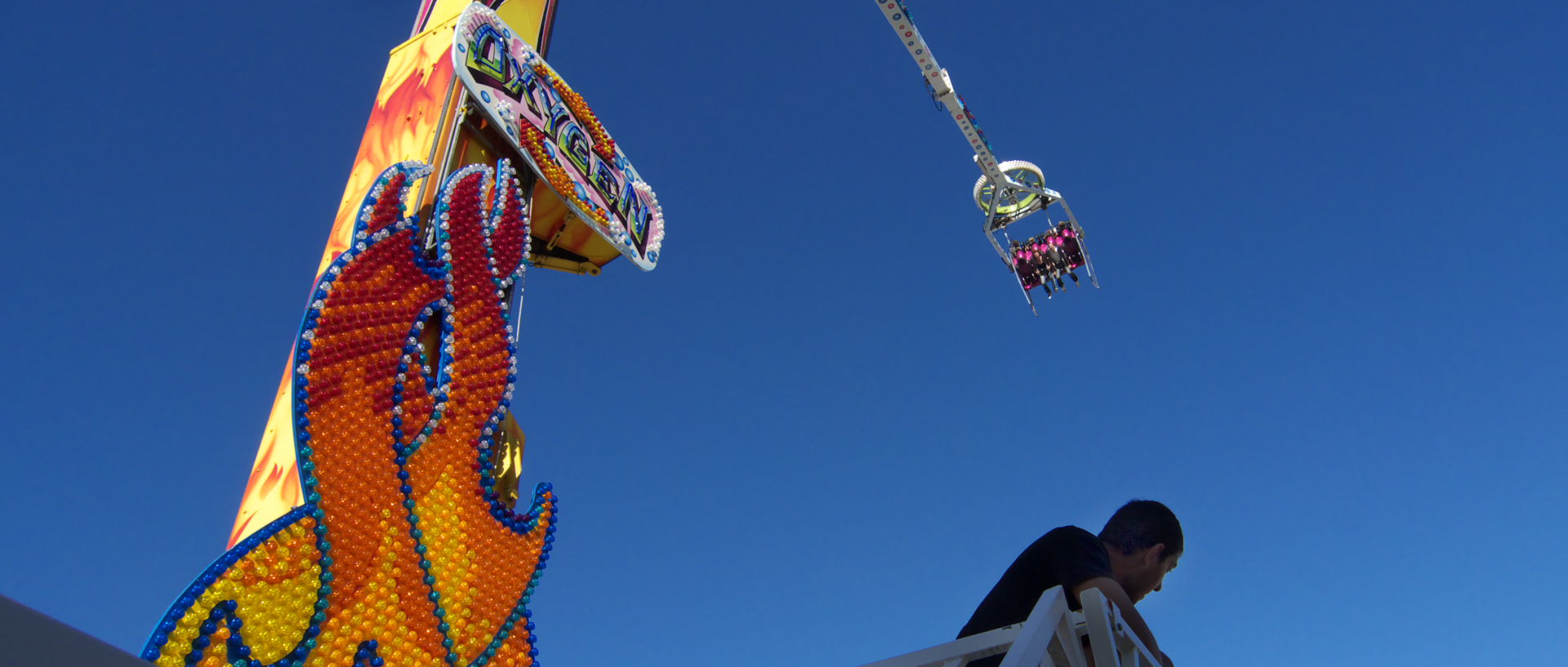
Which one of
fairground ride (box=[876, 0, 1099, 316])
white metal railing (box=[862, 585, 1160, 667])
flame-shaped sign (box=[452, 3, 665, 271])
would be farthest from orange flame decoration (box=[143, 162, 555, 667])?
fairground ride (box=[876, 0, 1099, 316])

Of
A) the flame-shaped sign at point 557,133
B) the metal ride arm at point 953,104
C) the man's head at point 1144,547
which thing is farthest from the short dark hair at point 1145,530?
the metal ride arm at point 953,104

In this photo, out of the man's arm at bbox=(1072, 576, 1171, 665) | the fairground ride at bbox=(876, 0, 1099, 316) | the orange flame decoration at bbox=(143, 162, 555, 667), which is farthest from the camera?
the fairground ride at bbox=(876, 0, 1099, 316)

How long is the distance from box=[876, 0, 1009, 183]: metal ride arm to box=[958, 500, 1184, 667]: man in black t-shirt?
2004cm

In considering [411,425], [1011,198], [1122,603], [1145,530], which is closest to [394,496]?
[411,425]

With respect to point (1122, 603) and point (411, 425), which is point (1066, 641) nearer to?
point (1122, 603)

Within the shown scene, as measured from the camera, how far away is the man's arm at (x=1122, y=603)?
3.68m

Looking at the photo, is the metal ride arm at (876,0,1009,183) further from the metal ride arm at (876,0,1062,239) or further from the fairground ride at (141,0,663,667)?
the fairground ride at (141,0,663,667)

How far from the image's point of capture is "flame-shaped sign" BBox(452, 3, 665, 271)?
10.8 m

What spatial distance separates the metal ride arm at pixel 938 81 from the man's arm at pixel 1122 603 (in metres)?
20.8

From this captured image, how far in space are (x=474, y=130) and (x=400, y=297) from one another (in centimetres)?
313

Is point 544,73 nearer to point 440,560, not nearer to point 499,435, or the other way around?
point 499,435

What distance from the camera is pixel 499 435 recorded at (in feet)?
31.0

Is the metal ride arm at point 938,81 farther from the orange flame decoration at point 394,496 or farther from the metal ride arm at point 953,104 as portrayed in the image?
the orange flame decoration at point 394,496

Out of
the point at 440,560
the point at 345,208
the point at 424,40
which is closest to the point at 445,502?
the point at 440,560
